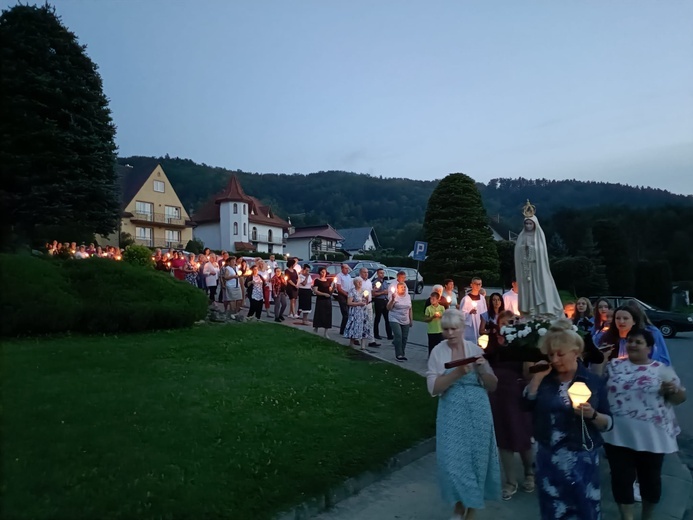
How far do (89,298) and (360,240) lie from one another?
82562 millimetres

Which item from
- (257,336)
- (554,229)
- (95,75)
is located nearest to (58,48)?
(95,75)

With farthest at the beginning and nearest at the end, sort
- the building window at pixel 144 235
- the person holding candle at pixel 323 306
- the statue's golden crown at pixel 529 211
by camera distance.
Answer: the building window at pixel 144 235 < the person holding candle at pixel 323 306 < the statue's golden crown at pixel 529 211

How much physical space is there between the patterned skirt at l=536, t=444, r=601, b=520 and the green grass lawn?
235cm

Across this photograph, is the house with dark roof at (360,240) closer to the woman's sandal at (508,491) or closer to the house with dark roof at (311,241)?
the house with dark roof at (311,241)

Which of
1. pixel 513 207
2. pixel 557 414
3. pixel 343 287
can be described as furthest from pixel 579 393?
pixel 513 207

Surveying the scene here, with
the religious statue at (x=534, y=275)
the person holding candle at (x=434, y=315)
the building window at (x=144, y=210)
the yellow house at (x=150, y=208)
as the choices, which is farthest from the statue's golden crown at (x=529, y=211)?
the building window at (x=144, y=210)

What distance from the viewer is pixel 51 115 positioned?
2569 centimetres

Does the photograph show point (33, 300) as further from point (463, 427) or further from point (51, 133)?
point (51, 133)

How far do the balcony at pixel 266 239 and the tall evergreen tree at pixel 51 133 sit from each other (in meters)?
49.2

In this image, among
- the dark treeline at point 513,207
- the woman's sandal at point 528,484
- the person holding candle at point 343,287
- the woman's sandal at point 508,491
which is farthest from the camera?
the dark treeline at point 513,207

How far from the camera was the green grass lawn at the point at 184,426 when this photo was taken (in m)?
4.65

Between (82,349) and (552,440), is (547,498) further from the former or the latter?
(82,349)

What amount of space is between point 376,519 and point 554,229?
64.6 meters

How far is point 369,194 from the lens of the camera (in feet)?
426
